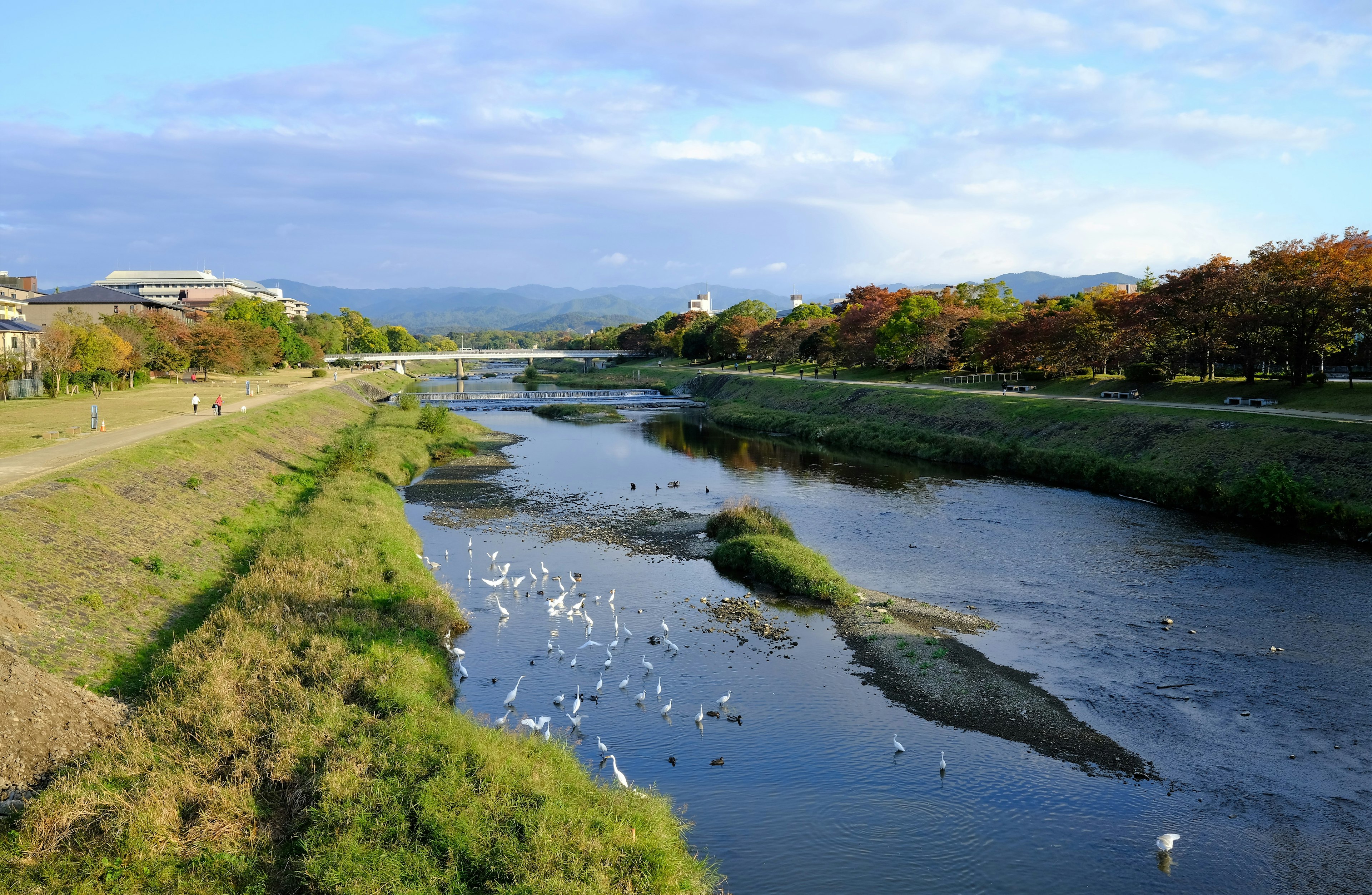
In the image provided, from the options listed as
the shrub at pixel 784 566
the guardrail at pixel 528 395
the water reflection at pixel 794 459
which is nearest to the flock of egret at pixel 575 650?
the shrub at pixel 784 566

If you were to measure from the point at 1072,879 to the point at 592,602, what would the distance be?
544 inches

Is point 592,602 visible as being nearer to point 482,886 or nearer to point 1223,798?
point 482,886

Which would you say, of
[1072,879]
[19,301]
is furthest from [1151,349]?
[19,301]

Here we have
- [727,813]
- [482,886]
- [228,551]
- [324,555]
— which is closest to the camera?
[482,886]

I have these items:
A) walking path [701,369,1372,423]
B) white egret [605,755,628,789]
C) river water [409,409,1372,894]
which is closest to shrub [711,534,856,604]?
river water [409,409,1372,894]

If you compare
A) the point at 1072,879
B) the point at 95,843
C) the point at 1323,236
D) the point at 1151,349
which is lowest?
the point at 1072,879

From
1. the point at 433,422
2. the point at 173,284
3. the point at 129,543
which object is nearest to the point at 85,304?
the point at 433,422

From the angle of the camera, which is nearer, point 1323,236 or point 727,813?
point 727,813

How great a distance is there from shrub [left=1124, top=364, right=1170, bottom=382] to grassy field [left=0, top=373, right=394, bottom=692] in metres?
46.3

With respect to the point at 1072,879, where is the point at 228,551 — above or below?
above

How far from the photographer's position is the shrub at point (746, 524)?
93.6 feet

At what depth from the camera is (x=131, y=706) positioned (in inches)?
543

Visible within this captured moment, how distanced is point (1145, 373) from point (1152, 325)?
371 cm

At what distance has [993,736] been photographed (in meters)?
15.4
